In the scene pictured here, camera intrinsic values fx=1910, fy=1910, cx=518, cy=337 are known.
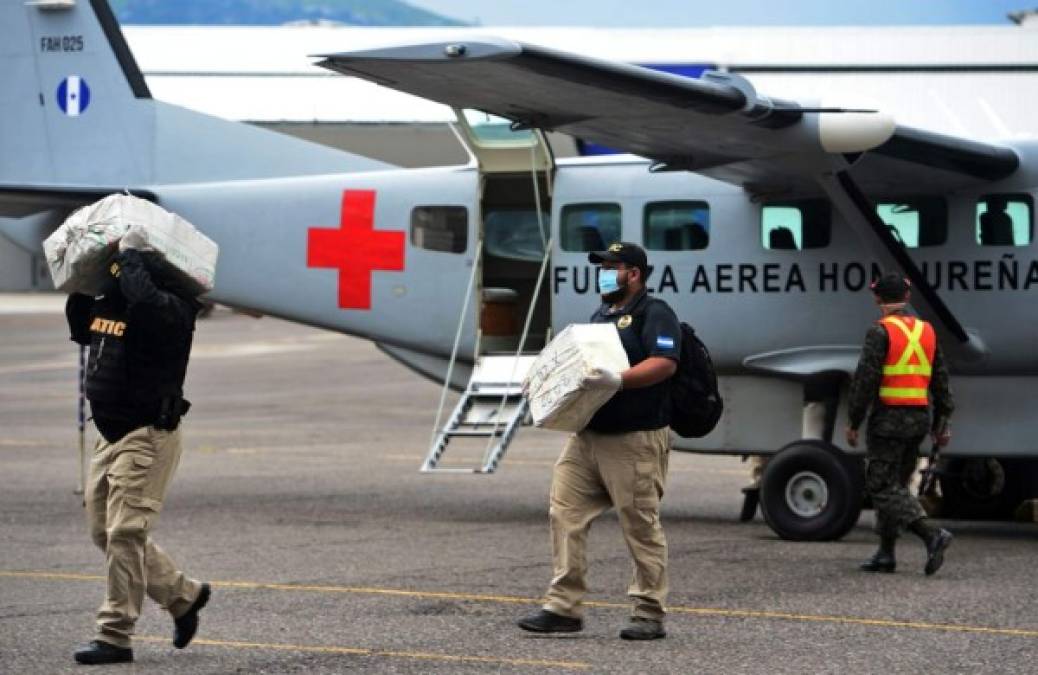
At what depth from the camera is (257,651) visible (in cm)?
820

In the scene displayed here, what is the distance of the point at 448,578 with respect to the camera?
34.6 ft

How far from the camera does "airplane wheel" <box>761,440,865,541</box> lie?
1233cm

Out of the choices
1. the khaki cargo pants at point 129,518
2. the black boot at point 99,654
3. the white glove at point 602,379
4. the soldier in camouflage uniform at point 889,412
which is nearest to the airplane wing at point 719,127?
the soldier in camouflage uniform at point 889,412

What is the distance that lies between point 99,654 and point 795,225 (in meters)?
6.80

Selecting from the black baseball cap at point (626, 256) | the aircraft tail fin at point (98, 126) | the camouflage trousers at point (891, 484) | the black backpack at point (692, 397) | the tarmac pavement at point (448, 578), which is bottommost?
the tarmac pavement at point (448, 578)

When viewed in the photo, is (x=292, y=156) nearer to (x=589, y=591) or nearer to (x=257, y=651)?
(x=589, y=591)

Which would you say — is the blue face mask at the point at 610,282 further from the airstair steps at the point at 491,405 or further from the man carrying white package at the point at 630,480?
the airstair steps at the point at 491,405

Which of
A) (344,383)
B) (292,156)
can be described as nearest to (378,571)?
(292,156)

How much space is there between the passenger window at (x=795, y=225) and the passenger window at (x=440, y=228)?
2334mm

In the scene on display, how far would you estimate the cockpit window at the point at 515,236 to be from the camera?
46.9 ft

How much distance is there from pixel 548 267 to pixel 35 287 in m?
57.4

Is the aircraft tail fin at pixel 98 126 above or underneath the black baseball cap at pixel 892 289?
above

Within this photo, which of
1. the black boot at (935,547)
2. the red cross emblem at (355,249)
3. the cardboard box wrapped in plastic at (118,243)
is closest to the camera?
the cardboard box wrapped in plastic at (118,243)

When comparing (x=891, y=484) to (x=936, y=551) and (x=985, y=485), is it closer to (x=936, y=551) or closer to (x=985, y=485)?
(x=936, y=551)
